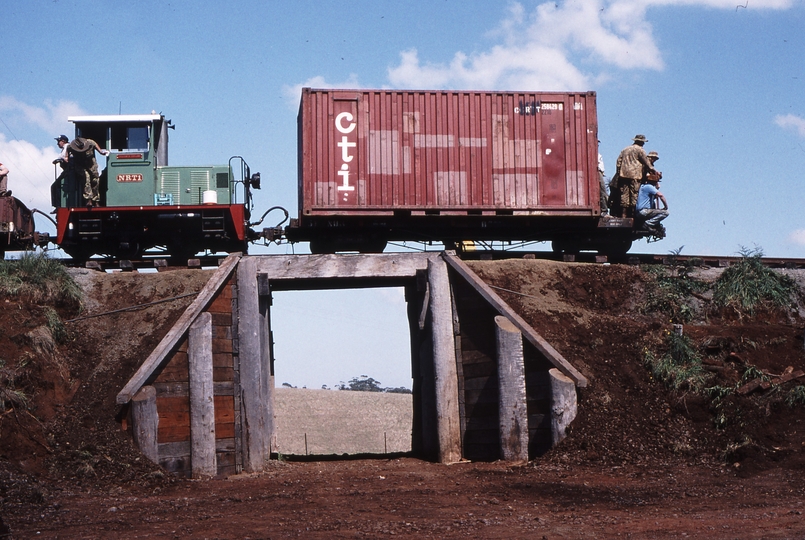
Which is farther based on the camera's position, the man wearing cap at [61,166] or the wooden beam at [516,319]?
the man wearing cap at [61,166]

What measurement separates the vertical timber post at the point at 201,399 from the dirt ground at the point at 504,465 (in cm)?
40

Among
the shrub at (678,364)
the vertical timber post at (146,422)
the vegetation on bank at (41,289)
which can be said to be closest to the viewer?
the vertical timber post at (146,422)

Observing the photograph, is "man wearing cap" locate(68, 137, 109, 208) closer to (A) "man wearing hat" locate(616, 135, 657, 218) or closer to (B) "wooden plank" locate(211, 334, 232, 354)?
(B) "wooden plank" locate(211, 334, 232, 354)

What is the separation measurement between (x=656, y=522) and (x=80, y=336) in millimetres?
9747

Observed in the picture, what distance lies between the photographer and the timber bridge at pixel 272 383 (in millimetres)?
13234

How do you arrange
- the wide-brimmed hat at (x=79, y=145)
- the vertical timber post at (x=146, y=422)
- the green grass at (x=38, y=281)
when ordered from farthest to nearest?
1. the wide-brimmed hat at (x=79, y=145)
2. the green grass at (x=38, y=281)
3. the vertical timber post at (x=146, y=422)

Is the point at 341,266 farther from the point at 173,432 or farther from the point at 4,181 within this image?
the point at 4,181

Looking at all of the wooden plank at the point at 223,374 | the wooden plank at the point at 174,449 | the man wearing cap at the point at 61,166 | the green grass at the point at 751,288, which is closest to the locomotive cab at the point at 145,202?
the man wearing cap at the point at 61,166

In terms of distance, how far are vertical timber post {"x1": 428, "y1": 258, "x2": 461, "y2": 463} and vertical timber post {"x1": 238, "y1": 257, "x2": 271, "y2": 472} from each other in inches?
118

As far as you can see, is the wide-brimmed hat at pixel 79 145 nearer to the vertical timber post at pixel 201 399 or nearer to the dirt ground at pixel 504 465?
the dirt ground at pixel 504 465

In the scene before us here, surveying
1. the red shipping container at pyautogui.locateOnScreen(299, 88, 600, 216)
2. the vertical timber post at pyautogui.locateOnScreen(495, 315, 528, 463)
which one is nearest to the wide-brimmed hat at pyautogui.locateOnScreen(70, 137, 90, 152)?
the red shipping container at pyautogui.locateOnScreen(299, 88, 600, 216)

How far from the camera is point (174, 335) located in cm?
1351

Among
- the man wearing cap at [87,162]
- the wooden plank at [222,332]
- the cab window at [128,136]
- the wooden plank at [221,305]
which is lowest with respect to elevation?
the wooden plank at [222,332]

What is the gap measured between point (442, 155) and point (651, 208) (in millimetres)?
4530
